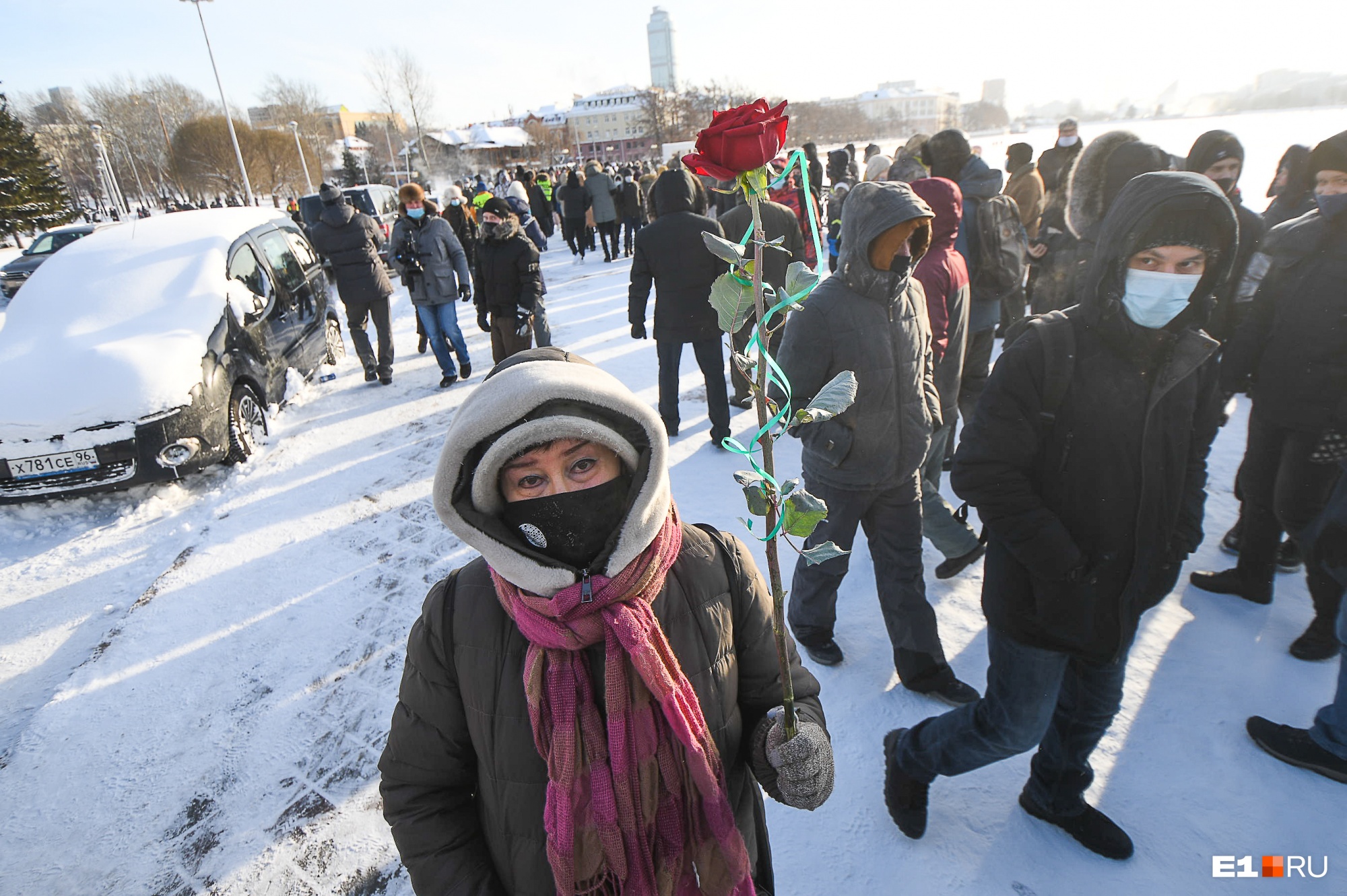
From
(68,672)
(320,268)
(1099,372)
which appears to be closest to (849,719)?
(1099,372)

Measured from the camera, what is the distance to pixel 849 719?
96.7 inches

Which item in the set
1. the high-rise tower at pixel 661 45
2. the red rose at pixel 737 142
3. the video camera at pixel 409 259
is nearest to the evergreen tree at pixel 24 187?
the video camera at pixel 409 259

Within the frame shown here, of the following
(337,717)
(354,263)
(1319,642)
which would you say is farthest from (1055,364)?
(354,263)

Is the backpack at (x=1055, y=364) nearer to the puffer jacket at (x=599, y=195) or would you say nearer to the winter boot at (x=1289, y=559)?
the winter boot at (x=1289, y=559)

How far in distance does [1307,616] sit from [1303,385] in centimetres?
113

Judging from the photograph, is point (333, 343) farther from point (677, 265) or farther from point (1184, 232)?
point (1184, 232)

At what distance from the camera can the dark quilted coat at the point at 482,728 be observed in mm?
1181

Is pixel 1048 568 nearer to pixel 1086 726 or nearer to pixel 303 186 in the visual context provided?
pixel 1086 726

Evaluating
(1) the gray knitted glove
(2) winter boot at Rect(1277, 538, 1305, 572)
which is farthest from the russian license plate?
(2) winter boot at Rect(1277, 538, 1305, 572)

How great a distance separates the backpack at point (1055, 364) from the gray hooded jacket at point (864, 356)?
27.0 inches

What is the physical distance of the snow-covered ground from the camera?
1986mm

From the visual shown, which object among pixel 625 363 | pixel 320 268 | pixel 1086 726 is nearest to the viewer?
pixel 1086 726

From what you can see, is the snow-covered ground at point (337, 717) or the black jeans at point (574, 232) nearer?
the snow-covered ground at point (337, 717)

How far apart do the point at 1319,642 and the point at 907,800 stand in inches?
78.3
